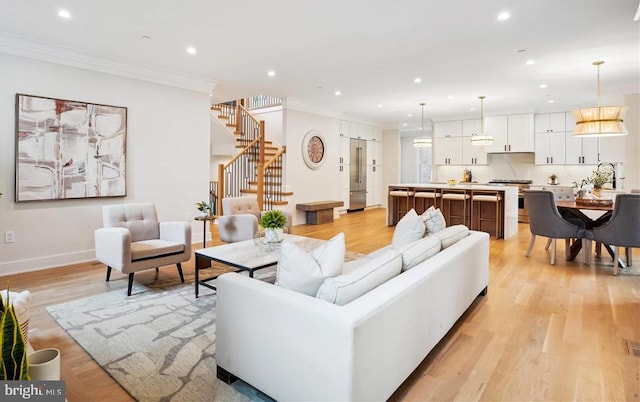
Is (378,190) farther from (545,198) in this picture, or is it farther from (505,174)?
(545,198)

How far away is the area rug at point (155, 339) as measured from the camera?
1999 mm

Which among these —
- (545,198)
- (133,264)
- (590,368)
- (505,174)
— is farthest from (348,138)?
(590,368)

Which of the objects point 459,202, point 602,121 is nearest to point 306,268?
point 602,121

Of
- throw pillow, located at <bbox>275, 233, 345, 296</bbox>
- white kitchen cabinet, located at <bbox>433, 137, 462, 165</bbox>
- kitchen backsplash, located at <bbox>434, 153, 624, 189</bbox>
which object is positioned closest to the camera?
throw pillow, located at <bbox>275, 233, 345, 296</bbox>

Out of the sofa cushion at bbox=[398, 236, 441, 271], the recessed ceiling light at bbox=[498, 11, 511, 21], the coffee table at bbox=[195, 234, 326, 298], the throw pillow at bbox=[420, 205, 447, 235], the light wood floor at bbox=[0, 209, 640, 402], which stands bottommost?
the light wood floor at bbox=[0, 209, 640, 402]

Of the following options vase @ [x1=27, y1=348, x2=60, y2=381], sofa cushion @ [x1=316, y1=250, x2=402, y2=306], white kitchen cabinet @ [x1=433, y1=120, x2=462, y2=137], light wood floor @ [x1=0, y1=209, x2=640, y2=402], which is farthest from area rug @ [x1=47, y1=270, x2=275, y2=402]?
white kitchen cabinet @ [x1=433, y1=120, x2=462, y2=137]

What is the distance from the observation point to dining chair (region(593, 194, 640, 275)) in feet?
13.3

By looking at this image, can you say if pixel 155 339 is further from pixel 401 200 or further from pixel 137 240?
pixel 401 200

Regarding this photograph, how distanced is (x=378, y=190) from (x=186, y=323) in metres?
9.21

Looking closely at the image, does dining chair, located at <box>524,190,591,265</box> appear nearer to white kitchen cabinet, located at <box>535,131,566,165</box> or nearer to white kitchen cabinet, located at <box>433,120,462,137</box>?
white kitchen cabinet, located at <box>535,131,566,165</box>

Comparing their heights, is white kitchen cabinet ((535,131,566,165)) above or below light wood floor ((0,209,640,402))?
above

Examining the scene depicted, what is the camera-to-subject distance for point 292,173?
7.94 meters

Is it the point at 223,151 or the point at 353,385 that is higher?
the point at 223,151

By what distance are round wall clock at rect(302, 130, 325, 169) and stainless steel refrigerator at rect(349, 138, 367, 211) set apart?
5.53 feet
